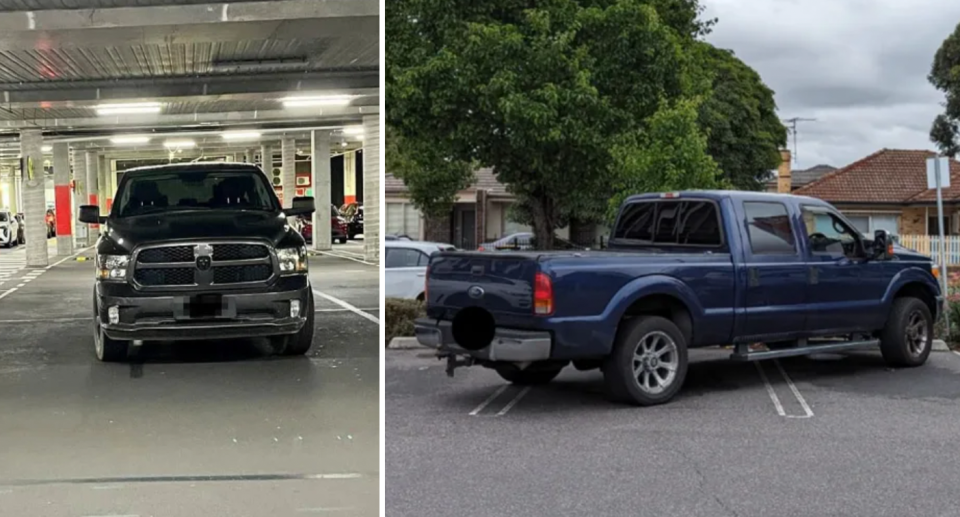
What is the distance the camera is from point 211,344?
414 cm

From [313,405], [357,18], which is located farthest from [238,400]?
[357,18]

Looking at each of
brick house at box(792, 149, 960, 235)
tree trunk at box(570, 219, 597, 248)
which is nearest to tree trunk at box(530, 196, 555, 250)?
brick house at box(792, 149, 960, 235)

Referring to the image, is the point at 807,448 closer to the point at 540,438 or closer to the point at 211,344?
the point at 540,438

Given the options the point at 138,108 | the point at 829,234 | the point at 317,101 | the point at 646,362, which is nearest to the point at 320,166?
the point at 317,101

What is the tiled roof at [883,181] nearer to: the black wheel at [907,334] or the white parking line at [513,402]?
the black wheel at [907,334]

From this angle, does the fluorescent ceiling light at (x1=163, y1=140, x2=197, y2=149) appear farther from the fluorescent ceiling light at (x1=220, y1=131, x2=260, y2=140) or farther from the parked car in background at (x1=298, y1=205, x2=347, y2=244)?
Result: the parked car in background at (x1=298, y1=205, x2=347, y2=244)

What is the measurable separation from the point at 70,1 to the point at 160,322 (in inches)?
116

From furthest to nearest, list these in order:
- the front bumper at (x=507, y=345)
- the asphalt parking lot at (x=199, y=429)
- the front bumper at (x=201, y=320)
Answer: the front bumper at (x=507, y=345) < the front bumper at (x=201, y=320) < the asphalt parking lot at (x=199, y=429)

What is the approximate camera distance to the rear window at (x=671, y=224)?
6.96 meters

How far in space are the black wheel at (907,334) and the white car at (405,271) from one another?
168 inches

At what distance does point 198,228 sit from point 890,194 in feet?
53.9

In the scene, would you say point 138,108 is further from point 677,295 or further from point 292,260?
point 677,295

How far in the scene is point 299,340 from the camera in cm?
420

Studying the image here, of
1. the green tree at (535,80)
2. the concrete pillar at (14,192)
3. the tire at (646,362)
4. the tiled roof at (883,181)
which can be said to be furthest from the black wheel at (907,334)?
the tiled roof at (883,181)
